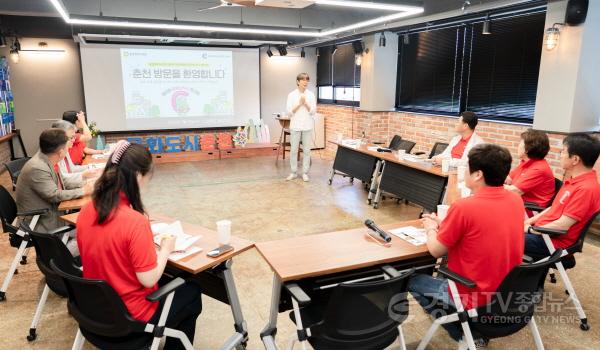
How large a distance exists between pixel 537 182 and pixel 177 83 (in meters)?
7.33

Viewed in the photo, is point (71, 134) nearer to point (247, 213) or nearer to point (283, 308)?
point (247, 213)

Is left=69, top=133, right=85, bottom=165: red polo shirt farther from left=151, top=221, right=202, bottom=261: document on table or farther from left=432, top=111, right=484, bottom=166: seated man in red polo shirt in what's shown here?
left=432, top=111, right=484, bottom=166: seated man in red polo shirt

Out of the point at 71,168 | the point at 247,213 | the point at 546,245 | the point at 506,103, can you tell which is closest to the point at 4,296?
the point at 71,168

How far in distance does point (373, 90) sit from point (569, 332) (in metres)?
5.75

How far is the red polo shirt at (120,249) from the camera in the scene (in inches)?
68.7

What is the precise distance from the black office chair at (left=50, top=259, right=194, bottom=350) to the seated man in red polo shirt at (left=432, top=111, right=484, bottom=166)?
3.54 metres

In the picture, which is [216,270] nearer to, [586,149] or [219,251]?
[219,251]

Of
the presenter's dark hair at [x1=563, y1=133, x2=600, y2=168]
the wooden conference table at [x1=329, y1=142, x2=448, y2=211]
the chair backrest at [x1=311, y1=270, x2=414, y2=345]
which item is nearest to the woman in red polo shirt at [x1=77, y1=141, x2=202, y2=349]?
the chair backrest at [x1=311, y1=270, x2=414, y2=345]

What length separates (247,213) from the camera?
521cm

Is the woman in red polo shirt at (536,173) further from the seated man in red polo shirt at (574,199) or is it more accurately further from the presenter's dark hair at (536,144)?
the seated man in red polo shirt at (574,199)

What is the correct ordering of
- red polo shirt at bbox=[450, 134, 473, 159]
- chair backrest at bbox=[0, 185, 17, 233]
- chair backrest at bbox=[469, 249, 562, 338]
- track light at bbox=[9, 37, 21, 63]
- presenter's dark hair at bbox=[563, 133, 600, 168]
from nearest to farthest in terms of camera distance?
1. chair backrest at bbox=[469, 249, 562, 338]
2. presenter's dark hair at bbox=[563, 133, 600, 168]
3. chair backrest at bbox=[0, 185, 17, 233]
4. red polo shirt at bbox=[450, 134, 473, 159]
5. track light at bbox=[9, 37, 21, 63]

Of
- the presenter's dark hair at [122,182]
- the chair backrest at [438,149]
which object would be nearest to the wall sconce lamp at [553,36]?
the chair backrest at [438,149]

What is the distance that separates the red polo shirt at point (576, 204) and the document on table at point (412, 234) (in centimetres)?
94

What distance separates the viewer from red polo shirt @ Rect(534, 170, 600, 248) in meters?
2.59
